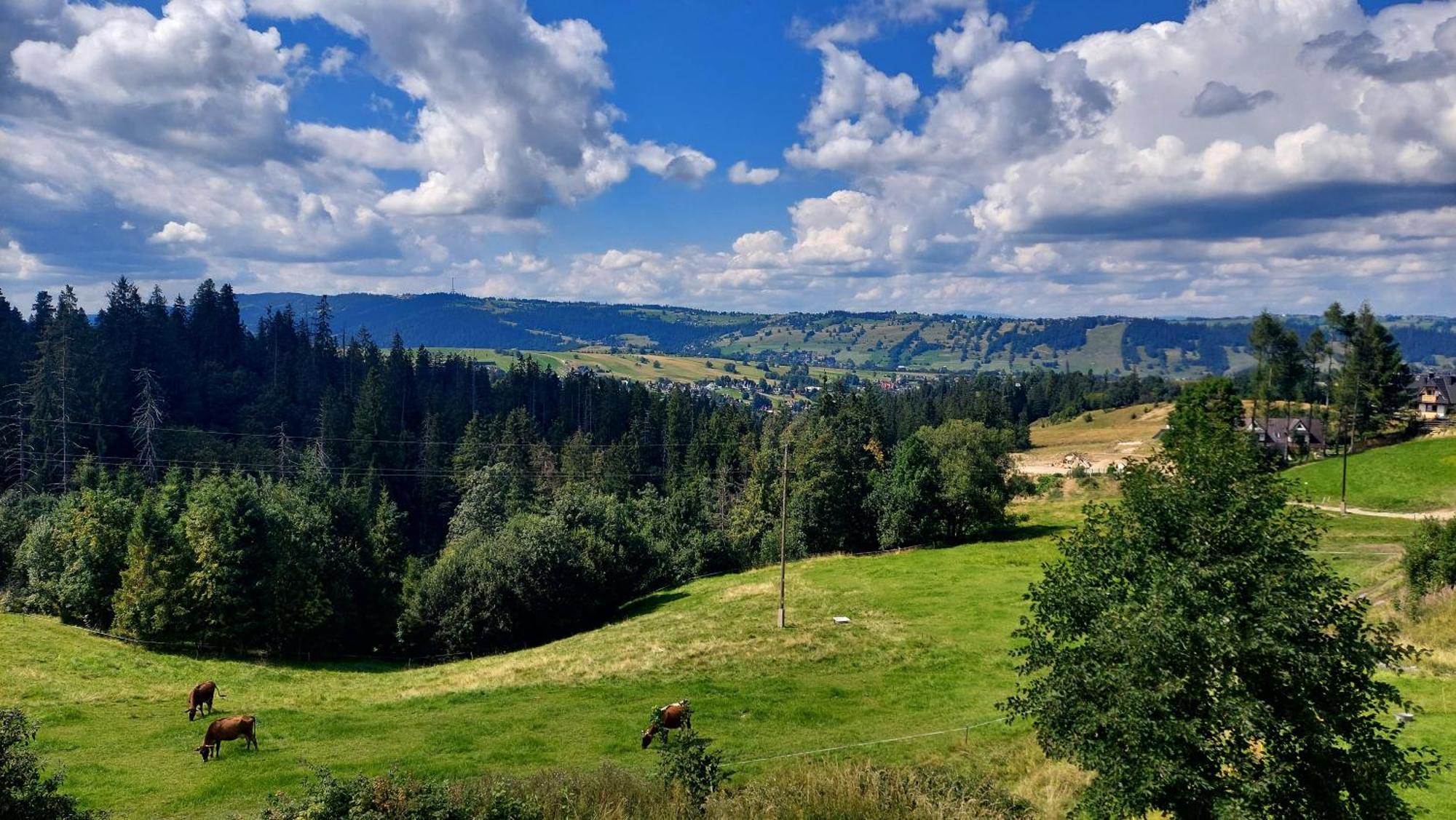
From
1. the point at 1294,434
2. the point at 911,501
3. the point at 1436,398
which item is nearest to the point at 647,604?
the point at 911,501

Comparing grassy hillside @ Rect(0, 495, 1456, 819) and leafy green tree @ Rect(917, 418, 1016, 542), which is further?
leafy green tree @ Rect(917, 418, 1016, 542)

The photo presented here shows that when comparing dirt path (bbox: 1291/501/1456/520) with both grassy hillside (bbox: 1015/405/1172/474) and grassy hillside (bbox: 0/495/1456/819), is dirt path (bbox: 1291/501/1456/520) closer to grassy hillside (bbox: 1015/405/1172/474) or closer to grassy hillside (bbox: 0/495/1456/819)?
grassy hillside (bbox: 0/495/1456/819)

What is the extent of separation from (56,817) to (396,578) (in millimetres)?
58042

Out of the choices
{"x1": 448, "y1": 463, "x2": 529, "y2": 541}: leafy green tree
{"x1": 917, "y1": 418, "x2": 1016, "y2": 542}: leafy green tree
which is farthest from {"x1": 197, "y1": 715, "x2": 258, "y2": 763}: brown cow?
{"x1": 917, "y1": 418, "x2": 1016, "y2": 542}: leafy green tree

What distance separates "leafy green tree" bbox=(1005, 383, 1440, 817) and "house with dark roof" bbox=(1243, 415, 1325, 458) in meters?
94.7

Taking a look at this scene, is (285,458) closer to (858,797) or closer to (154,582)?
(154,582)

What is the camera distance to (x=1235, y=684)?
12.9m

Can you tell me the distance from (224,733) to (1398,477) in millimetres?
90200

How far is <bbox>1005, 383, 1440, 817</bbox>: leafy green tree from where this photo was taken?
12578 mm

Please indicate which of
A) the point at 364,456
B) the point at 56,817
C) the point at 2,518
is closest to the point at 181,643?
the point at 2,518

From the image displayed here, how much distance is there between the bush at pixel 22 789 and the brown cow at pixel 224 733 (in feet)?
41.9

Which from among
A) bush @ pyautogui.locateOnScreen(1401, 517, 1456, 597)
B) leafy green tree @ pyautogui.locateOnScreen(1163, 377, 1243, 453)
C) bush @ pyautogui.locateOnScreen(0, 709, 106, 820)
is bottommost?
bush @ pyautogui.locateOnScreen(1401, 517, 1456, 597)

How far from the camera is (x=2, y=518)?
5881cm

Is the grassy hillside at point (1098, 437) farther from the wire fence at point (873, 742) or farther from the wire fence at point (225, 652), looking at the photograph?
the wire fence at point (225, 652)
